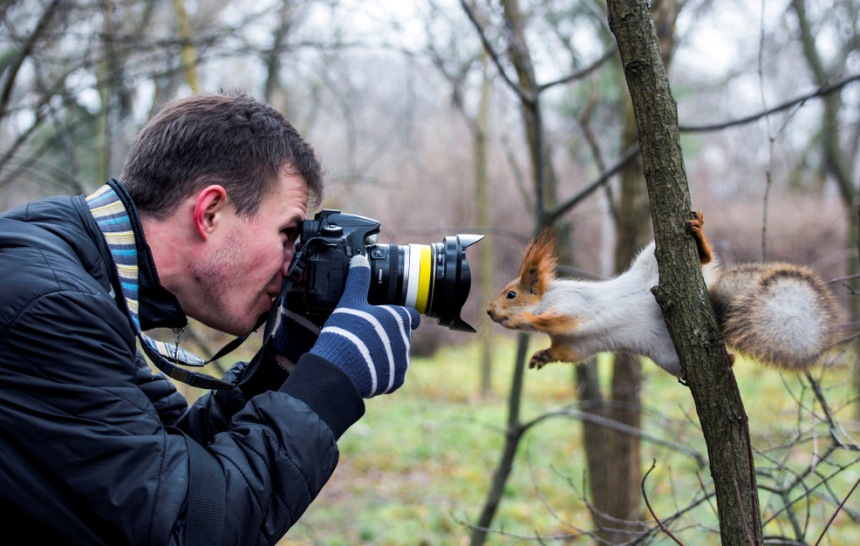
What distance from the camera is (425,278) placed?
1450mm

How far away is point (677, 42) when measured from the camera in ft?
10.3

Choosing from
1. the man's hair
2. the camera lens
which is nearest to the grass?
the camera lens

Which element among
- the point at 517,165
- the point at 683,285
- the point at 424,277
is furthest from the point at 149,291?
the point at 517,165

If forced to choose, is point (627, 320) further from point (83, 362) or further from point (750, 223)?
point (750, 223)

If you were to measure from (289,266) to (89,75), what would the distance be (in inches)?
116

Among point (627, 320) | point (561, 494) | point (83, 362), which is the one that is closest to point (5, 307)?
point (83, 362)

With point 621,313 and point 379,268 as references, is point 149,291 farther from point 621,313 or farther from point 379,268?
point 621,313

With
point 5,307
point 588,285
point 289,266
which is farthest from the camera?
point 588,285

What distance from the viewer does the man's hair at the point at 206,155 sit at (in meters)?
1.23

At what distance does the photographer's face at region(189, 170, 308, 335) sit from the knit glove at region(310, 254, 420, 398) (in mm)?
144

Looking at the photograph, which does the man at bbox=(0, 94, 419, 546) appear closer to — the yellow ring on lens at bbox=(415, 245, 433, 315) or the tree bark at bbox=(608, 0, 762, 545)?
the yellow ring on lens at bbox=(415, 245, 433, 315)

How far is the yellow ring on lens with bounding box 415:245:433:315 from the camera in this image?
57.0 inches

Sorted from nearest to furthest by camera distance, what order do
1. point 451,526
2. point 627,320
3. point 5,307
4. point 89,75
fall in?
point 5,307
point 627,320
point 89,75
point 451,526

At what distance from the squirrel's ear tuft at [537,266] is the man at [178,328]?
1.71ft
